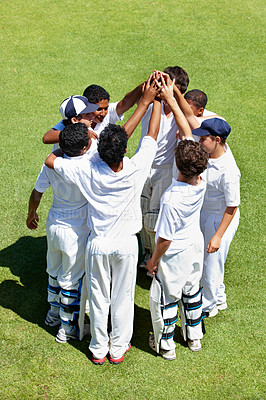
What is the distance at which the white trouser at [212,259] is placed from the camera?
4.83 meters

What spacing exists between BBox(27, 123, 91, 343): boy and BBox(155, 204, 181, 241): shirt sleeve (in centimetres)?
79

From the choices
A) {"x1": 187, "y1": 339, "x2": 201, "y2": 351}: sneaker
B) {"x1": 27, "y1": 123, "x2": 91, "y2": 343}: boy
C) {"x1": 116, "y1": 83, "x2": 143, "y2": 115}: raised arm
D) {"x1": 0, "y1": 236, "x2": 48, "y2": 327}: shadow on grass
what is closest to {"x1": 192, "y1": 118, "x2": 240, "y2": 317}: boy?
{"x1": 187, "y1": 339, "x2": 201, "y2": 351}: sneaker

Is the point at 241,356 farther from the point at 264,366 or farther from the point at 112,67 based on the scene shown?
the point at 112,67

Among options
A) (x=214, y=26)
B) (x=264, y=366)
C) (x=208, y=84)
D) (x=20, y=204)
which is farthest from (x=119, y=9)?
(x=264, y=366)

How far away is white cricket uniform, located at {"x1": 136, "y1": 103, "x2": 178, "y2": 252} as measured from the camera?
5.11 meters

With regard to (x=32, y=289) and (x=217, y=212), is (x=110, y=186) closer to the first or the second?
(x=217, y=212)

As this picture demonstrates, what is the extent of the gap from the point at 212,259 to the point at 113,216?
4.32 feet

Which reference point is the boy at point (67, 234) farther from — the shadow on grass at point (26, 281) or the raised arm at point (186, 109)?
the raised arm at point (186, 109)

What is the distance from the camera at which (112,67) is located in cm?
979

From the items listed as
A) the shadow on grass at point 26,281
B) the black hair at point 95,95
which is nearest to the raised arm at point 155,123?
the black hair at point 95,95

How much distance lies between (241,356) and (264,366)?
23cm

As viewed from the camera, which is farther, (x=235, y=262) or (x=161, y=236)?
(x=235, y=262)

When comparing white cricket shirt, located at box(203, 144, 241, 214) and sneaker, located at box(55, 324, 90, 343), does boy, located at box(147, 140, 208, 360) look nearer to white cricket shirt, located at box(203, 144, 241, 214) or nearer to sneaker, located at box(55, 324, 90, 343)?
white cricket shirt, located at box(203, 144, 241, 214)

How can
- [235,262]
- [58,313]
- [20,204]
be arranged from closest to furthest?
[58,313] → [235,262] → [20,204]
